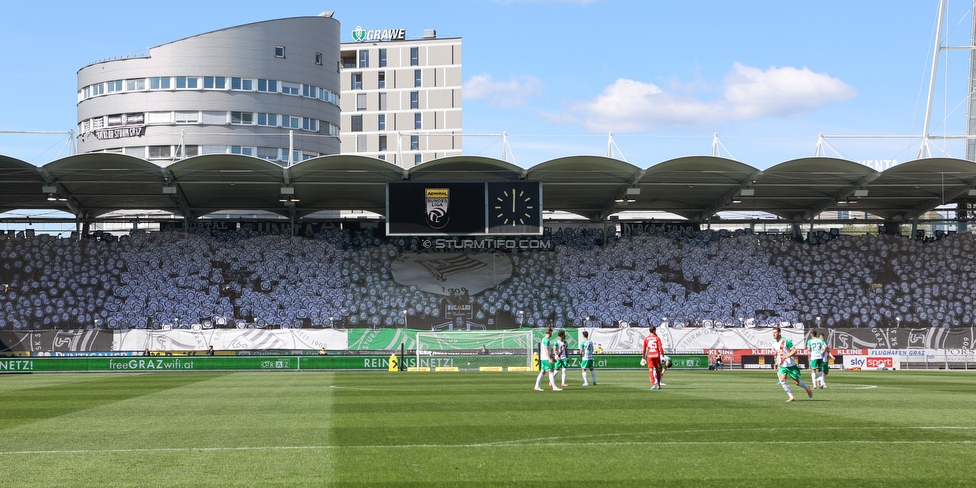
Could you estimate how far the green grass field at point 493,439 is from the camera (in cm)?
1072

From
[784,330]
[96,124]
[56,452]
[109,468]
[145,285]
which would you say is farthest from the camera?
[96,124]

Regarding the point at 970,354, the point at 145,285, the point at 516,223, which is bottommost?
the point at 970,354

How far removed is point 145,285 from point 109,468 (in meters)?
43.4

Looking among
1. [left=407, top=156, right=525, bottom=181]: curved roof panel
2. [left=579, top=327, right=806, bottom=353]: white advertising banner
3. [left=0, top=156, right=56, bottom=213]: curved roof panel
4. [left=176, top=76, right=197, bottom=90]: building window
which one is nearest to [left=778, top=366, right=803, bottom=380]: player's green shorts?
[left=579, top=327, right=806, bottom=353]: white advertising banner

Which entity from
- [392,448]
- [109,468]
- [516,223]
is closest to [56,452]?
[109,468]

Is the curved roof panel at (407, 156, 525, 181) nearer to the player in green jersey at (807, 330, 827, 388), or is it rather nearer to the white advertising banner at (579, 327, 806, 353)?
the white advertising banner at (579, 327, 806, 353)

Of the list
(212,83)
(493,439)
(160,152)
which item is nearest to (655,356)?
(493,439)

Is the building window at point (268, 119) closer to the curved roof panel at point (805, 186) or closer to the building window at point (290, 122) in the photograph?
the building window at point (290, 122)

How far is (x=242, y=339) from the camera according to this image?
47531mm

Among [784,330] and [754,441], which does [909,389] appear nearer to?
[754,441]

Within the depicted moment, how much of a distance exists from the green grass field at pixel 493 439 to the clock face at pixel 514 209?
2497 cm

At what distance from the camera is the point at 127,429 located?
15.5 metres

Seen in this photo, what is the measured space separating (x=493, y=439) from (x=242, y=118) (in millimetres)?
74852

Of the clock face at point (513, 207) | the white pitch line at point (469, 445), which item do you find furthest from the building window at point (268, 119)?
the white pitch line at point (469, 445)
